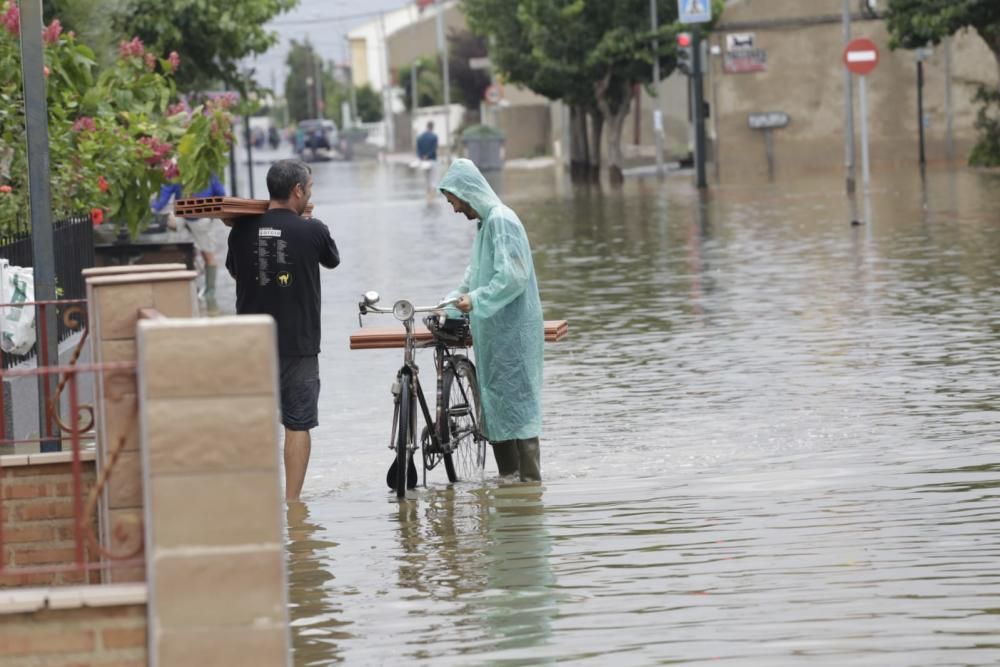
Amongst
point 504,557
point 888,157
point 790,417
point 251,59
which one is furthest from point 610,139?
point 504,557

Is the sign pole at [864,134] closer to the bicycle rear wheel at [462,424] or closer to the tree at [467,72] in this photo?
the bicycle rear wheel at [462,424]

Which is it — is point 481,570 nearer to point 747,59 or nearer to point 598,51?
point 747,59

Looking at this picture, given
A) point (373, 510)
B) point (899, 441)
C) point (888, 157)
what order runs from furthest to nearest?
point (888, 157) < point (899, 441) < point (373, 510)

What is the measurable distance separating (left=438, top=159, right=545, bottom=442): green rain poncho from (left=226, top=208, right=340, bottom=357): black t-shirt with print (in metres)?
0.70

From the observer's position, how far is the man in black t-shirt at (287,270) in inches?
356

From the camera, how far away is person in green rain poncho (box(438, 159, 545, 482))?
30.4 feet

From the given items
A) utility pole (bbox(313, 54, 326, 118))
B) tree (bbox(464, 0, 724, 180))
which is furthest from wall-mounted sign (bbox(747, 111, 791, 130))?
utility pole (bbox(313, 54, 326, 118))

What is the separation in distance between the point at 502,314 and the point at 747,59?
42.2 meters

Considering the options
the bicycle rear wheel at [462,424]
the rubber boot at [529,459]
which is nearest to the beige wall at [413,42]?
the bicycle rear wheel at [462,424]

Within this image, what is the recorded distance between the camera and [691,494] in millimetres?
9000

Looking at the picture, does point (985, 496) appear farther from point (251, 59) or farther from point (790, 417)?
point (251, 59)

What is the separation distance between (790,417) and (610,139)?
4251cm

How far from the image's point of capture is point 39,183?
884 centimetres

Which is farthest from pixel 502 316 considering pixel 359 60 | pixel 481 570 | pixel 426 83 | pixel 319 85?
pixel 359 60
